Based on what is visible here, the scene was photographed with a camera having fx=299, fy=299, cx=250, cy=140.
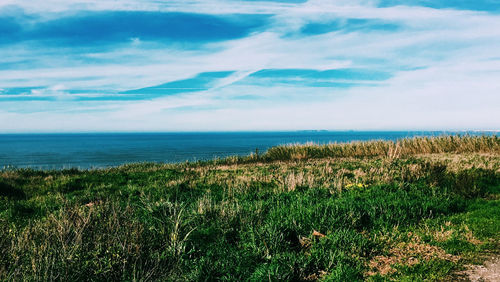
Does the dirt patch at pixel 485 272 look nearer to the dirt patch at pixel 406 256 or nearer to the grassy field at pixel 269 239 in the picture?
the grassy field at pixel 269 239

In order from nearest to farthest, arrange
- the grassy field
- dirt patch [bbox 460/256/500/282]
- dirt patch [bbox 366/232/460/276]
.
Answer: dirt patch [bbox 460/256/500/282], the grassy field, dirt patch [bbox 366/232/460/276]

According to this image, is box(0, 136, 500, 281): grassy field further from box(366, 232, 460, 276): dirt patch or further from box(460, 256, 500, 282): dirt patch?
box(460, 256, 500, 282): dirt patch

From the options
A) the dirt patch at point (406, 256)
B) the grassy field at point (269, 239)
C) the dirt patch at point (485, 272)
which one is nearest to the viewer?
the dirt patch at point (485, 272)

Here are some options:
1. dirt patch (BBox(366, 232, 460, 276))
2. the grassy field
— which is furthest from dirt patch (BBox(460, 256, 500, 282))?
dirt patch (BBox(366, 232, 460, 276))

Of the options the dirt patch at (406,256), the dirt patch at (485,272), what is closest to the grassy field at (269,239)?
the dirt patch at (406,256)

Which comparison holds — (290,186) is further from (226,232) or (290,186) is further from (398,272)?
(398,272)

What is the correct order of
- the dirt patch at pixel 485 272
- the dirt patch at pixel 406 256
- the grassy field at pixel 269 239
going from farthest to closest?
1. the dirt patch at pixel 406 256
2. the grassy field at pixel 269 239
3. the dirt patch at pixel 485 272

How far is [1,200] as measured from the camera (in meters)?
11.3

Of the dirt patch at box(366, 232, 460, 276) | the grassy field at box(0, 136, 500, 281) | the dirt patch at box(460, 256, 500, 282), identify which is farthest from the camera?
the dirt patch at box(366, 232, 460, 276)

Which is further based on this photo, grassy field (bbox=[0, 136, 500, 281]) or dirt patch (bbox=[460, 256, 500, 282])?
grassy field (bbox=[0, 136, 500, 281])

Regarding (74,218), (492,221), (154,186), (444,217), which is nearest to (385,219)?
(444,217)

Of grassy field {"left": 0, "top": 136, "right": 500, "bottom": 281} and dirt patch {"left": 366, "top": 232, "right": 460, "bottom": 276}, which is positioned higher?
grassy field {"left": 0, "top": 136, "right": 500, "bottom": 281}

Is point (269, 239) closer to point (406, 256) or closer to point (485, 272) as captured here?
point (406, 256)

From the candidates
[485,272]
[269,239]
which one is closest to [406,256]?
[485,272]
